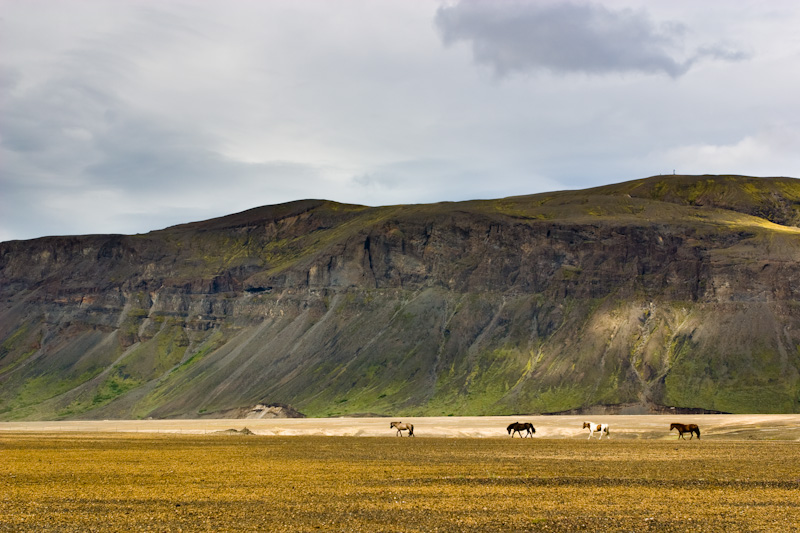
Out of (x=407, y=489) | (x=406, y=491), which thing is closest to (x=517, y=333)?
(x=407, y=489)

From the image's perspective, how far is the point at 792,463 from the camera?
1540 inches

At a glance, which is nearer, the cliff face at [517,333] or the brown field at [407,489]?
the brown field at [407,489]

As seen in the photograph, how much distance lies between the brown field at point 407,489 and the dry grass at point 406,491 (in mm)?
57

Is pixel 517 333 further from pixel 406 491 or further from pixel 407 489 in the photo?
pixel 406 491

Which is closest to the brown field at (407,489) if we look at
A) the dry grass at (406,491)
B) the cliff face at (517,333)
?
the dry grass at (406,491)

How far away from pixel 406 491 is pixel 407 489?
22.4 inches

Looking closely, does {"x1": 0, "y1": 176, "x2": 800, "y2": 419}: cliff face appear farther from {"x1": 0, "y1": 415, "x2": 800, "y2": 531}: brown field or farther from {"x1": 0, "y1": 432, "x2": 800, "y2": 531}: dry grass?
{"x1": 0, "y1": 432, "x2": 800, "y2": 531}: dry grass

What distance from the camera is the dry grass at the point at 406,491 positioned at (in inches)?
896

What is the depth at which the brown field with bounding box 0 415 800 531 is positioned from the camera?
22.8 m

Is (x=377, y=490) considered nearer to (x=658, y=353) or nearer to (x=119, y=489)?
(x=119, y=489)

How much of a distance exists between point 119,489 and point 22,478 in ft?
21.7

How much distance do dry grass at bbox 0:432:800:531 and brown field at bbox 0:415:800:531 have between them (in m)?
0.06

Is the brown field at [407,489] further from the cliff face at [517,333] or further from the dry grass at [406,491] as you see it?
the cliff face at [517,333]

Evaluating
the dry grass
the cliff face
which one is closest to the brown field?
the dry grass
